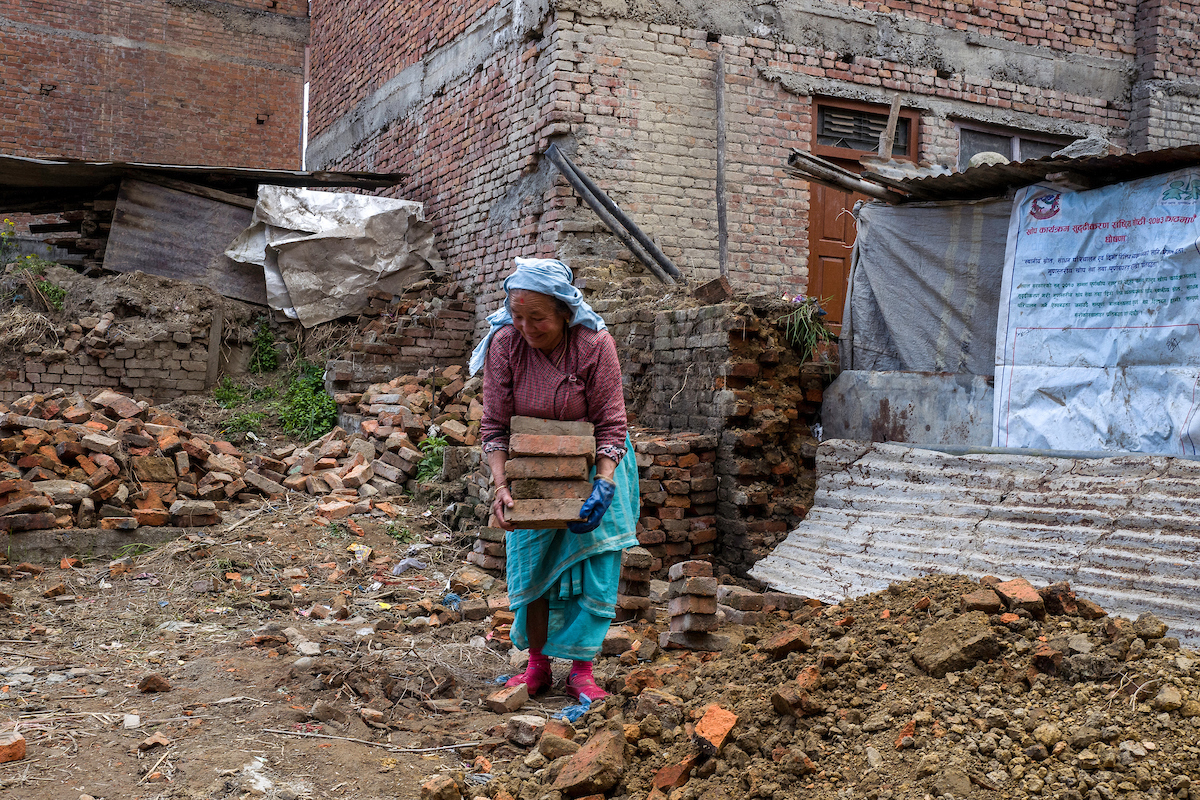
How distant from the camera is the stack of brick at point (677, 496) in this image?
5.73 meters

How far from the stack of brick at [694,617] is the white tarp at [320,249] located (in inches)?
272

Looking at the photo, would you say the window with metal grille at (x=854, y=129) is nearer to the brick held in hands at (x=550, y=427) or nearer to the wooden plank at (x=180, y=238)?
the wooden plank at (x=180, y=238)

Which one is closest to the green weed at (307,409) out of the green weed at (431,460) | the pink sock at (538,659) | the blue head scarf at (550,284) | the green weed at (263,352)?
the green weed at (263,352)

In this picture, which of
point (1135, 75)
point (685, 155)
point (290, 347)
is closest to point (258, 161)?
point (290, 347)

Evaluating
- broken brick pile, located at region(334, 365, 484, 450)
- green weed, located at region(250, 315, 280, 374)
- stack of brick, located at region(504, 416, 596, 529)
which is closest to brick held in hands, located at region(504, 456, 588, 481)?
stack of brick, located at region(504, 416, 596, 529)

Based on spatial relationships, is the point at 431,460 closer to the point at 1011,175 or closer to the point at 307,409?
the point at 307,409

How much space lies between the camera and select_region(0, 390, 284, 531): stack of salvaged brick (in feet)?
19.7

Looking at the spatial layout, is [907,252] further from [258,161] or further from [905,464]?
[258,161]

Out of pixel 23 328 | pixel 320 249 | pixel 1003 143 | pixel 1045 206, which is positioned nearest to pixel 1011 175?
pixel 1045 206

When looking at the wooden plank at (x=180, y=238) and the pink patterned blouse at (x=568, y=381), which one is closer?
the pink patterned blouse at (x=568, y=381)

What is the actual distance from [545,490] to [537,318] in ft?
2.14

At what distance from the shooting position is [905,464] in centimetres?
539

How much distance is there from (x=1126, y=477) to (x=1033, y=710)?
2.22 metres

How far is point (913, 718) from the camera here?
2.79 meters
